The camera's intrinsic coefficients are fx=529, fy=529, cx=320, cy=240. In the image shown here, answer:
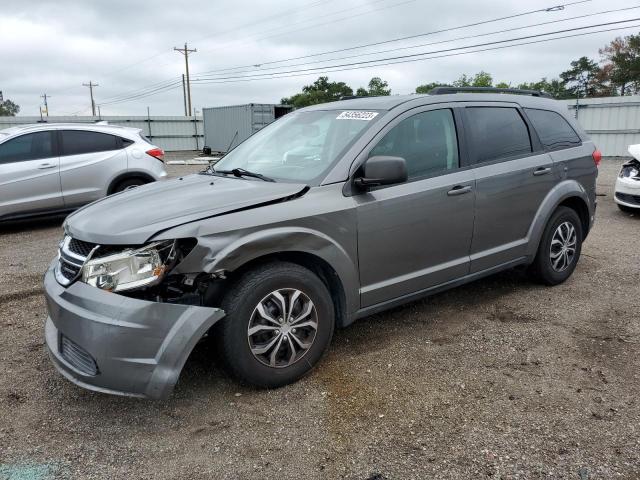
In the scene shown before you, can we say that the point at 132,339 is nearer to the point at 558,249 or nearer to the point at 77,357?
the point at 77,357

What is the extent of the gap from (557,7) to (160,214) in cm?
2596

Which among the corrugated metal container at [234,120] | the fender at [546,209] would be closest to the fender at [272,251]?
the fender at [546,209]

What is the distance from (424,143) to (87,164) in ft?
20.2

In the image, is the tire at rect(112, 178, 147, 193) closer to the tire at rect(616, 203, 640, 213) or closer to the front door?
the front door

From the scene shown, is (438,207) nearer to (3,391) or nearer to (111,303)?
(111,303)

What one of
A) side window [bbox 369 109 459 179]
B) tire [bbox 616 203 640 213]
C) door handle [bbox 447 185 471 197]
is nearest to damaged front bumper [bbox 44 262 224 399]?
side window [bbox 369 109 459 179]

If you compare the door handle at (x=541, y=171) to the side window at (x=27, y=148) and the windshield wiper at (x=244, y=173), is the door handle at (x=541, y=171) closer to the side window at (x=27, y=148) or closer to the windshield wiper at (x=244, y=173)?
the windshield wiper at (x=244, y=173)

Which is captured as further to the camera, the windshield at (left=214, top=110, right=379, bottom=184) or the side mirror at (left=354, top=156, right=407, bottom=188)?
the windshield at (left=214, top=110, right=379, bottom=184)

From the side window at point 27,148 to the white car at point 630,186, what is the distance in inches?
349

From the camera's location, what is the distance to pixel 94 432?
9.25 ft

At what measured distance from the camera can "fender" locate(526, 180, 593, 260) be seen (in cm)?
455

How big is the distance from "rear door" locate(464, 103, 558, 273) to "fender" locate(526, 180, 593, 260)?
53mm

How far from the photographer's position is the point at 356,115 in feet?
12.5

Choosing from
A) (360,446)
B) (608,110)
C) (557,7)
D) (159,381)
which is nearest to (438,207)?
(360,446)
